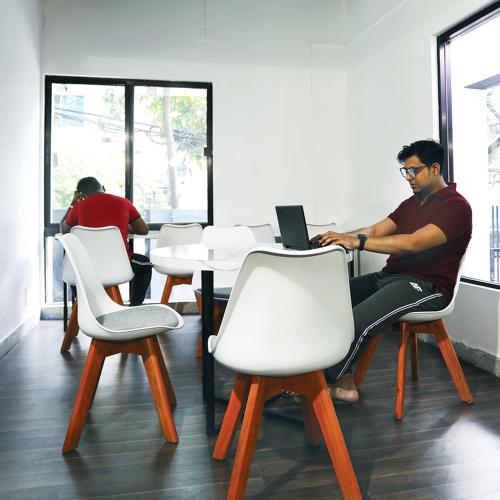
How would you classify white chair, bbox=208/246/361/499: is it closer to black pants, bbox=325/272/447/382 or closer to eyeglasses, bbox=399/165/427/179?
black pants, bbox=325/272/447/382

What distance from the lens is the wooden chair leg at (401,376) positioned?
81.1 inches

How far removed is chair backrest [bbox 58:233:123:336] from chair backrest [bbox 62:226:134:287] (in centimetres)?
94

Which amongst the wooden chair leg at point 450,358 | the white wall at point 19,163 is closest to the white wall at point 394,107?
the wooden chair leg at point 450,358

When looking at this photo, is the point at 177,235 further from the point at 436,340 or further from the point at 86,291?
the point at 436,340

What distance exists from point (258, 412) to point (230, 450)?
526mm

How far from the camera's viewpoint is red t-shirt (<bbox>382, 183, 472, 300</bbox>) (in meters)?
2.12

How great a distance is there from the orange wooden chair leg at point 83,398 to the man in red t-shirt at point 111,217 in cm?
173

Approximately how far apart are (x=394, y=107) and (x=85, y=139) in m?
3.08

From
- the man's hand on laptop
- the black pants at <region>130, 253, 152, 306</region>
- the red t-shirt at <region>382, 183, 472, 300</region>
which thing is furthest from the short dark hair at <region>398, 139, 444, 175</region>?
the black pants at <region>130, 253, 152, 306</region>

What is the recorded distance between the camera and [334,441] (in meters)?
1.34

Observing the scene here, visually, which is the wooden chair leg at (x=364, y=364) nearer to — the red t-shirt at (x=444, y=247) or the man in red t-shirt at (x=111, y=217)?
the red t-shirt at (x=444, y=247)

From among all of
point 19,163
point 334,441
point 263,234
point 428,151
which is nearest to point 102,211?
point 19,163

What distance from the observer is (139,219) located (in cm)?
366

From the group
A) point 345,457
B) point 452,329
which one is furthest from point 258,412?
point 452,329
